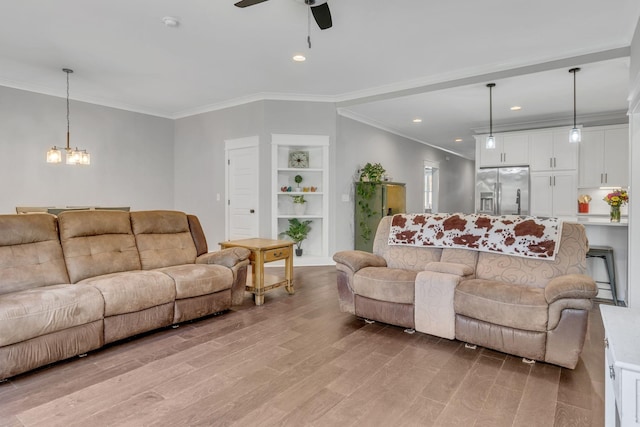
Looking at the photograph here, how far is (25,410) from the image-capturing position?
6.34ft

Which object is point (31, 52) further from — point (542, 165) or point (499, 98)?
point (542, 165)

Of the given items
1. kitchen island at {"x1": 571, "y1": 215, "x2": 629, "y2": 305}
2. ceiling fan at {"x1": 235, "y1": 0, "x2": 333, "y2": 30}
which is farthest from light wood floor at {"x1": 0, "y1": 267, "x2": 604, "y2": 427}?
ceiling fan at {"x1": 235, "y1": 0, "x2": 333, "y2": 30}

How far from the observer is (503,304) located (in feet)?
8.43

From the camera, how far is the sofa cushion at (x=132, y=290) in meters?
2.74

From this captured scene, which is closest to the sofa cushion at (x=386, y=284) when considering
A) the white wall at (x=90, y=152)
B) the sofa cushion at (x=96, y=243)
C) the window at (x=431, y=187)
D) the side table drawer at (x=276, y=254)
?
the side table drawer at (x=276, y=254)

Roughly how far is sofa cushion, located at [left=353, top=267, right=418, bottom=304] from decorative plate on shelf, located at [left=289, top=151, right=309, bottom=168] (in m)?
3.05

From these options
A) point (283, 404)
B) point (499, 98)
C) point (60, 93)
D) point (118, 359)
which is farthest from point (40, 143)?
point (499, 98)

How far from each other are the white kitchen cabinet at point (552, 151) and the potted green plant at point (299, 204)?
13.4 ft

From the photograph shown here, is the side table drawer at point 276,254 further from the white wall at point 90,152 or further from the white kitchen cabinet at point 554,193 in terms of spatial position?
the white kitchen cabinet at point 554,193

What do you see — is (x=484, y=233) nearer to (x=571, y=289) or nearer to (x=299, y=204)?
(x=571, y=289)

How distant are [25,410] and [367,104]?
17.2 ft

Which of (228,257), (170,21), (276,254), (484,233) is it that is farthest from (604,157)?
(170,21)

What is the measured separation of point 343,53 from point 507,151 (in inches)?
162

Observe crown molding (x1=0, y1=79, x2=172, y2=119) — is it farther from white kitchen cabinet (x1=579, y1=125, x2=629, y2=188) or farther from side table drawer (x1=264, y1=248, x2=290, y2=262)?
white kitchen cabinet (x1=579, y1=125, x2=629, y2=188)
